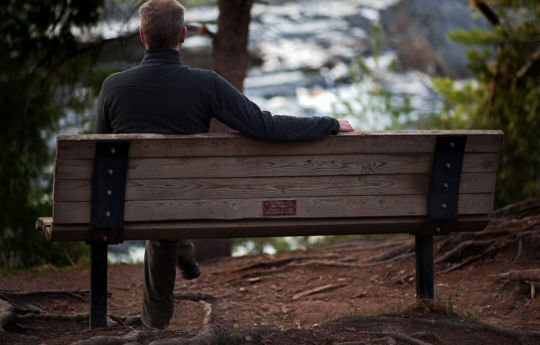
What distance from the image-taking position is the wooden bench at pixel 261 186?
3457 mm

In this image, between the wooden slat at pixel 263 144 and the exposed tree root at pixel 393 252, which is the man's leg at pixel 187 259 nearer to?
the wooden slat at pixel 263 144

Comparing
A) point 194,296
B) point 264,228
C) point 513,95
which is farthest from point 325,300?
point 513,95

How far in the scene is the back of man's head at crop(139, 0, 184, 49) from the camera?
146 inches

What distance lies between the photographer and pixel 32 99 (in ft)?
25.8

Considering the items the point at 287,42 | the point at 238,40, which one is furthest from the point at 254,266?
the point at 287,42

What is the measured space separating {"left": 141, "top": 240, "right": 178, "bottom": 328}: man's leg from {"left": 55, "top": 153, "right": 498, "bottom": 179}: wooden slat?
26.1 inches

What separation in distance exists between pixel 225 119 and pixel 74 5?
3.97m

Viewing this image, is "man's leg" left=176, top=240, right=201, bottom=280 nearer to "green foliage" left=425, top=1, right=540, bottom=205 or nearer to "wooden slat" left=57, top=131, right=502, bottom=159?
"wooden slat" left=57, top=131, right=502, bottom=159

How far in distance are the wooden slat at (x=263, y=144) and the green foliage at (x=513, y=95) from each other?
4589mm

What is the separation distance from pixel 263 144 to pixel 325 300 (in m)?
2.12

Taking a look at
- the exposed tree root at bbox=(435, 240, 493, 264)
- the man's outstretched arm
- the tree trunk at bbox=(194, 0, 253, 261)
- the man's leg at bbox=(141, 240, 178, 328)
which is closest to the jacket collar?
the man's outstretched arm

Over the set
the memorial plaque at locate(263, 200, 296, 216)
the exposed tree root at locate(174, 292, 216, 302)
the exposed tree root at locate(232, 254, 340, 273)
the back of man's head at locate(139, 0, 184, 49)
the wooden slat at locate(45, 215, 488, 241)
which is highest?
the back of man's head at locate(139, 0, 184, 49)

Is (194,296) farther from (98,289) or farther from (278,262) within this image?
(98,289)

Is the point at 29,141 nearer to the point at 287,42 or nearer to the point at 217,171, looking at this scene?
the point at 217,171
